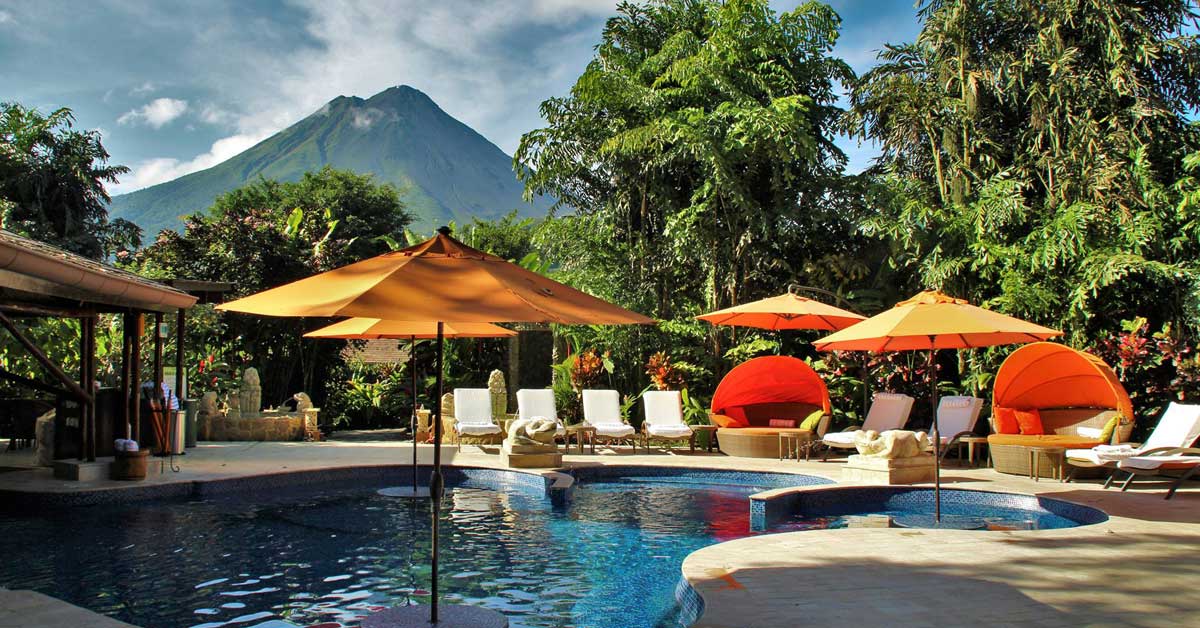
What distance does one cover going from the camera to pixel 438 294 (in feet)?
11.9

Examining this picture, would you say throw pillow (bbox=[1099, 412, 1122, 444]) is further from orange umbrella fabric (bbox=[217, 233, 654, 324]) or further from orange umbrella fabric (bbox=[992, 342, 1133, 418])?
orange umbrella fabric (bbox=[217, 233, 654, 324])

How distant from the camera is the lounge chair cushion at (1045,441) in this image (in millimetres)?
9230

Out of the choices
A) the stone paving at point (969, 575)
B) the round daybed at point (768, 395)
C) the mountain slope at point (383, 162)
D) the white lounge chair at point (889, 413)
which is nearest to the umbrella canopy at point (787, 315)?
the round daybed at point (768, 395)

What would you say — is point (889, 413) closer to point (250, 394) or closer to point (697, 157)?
point (697, 157)

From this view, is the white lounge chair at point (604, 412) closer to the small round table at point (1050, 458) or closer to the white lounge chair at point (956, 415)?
the white lounge chair at point (956, 415)

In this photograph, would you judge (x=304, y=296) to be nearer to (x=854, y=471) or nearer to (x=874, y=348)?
(x=854, y=471)

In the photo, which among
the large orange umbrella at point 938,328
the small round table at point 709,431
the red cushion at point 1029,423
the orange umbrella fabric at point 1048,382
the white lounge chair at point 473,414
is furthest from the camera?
the small round table at point 709,431

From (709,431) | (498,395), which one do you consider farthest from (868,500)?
(498,395)

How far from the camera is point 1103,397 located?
10.6 meters

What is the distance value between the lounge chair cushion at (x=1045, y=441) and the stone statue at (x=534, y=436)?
5.14 m

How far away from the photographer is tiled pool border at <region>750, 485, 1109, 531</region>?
745cm

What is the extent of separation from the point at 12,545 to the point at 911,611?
20.9 ft

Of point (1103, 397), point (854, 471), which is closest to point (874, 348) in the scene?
point (854, 471)

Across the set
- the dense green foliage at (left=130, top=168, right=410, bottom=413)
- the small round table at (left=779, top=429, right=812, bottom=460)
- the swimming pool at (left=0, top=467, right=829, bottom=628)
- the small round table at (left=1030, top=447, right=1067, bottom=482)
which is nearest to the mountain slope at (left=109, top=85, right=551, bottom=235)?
the dense green foliage at (left=130, top=168, right=410, bottom=413)
